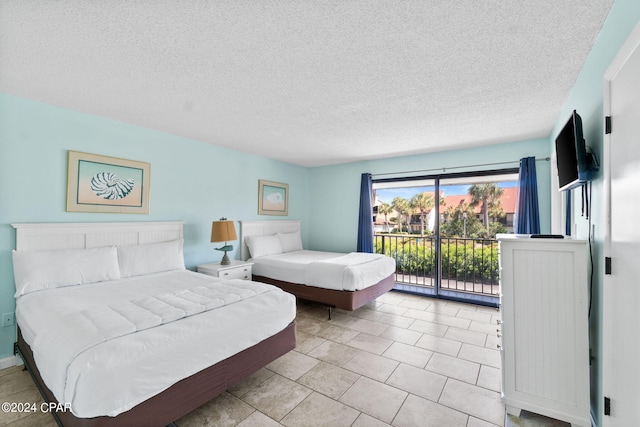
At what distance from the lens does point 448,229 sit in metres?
5.20

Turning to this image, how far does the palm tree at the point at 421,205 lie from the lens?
218 inches

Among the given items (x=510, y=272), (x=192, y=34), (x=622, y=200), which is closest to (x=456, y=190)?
(x=510, y=272)

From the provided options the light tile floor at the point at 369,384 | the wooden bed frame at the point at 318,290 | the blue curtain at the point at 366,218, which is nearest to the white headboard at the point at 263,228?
the wooden bed frame at the point at 318,290

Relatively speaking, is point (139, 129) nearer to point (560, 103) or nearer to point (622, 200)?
point (622, 200)

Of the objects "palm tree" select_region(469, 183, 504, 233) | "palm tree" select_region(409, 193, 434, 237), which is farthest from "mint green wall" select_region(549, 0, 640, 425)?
"palm tree" select_region(409, 193, 434, 237)

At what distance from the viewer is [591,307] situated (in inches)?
71.7

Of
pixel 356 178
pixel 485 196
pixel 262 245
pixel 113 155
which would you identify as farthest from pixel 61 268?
pixel 485 196

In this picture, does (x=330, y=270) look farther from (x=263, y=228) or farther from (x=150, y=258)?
(x=150, y=258)

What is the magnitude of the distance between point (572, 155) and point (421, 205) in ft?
12.5

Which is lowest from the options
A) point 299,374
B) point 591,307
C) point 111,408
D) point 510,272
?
point 299,374

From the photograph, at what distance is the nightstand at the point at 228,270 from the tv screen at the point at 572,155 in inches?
143

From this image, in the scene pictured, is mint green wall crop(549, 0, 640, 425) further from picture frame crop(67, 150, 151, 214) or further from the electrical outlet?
the electrical outlet

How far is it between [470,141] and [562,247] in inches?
102

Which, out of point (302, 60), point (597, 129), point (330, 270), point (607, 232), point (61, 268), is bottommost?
point (330, 270)
